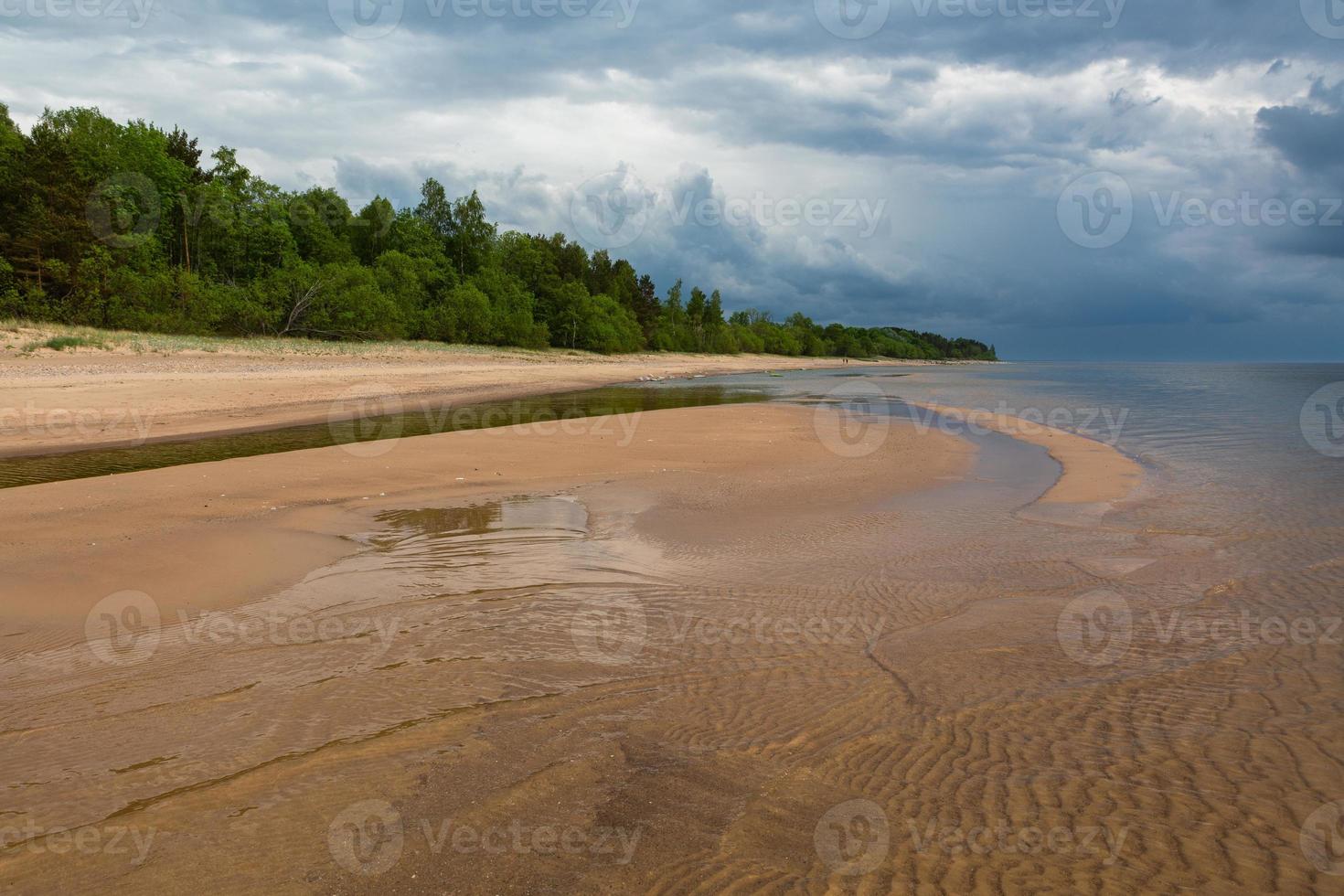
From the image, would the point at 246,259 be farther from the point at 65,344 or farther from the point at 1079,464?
the point at 1079,464

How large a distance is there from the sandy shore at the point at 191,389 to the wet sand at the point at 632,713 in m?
10.4

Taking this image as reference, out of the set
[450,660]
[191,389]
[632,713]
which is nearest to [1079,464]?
[632,713]

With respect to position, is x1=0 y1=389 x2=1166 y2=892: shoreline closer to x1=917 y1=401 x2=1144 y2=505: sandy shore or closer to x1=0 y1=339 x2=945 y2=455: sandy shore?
x1=917 y1=401 x2=1144 y2=505: sandy shore

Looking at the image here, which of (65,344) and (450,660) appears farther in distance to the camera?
(65,344)

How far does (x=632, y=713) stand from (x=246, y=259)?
68943 mm

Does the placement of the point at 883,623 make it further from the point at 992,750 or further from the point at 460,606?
the point at 460,606

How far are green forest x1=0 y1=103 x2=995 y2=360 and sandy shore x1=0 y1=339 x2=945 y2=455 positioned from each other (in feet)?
43.9

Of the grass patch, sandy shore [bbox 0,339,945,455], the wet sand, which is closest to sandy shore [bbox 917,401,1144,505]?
the wet sand

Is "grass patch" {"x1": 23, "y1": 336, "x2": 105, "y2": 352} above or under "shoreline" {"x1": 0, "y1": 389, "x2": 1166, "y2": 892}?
above

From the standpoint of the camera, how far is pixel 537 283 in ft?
281

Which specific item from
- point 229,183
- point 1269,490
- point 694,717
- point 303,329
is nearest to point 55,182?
point 303,329

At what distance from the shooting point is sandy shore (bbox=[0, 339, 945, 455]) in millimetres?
17516

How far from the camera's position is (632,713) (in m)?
4.64

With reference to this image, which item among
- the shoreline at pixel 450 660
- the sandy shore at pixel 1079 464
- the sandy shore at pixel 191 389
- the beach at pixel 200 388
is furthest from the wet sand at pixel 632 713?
the sandy shore at pixel 191 389
